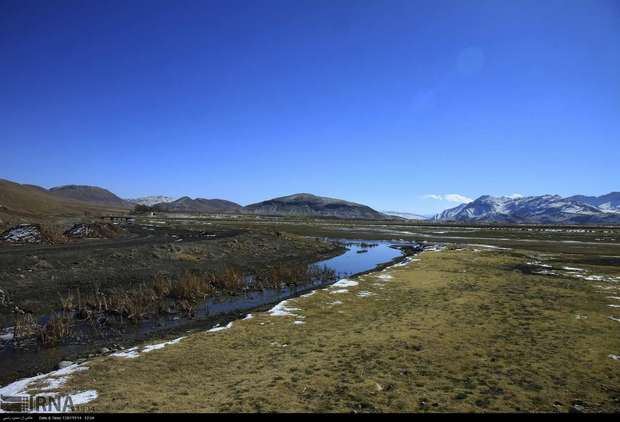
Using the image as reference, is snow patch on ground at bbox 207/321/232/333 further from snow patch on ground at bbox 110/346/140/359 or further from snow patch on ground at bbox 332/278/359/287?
snow patch on ground at bbox 332/278/359/287

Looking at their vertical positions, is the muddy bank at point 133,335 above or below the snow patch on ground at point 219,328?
below

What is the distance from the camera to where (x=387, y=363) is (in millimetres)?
12234

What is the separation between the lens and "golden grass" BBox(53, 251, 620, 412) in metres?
9.43

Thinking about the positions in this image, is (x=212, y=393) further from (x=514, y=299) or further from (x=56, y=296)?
(x=514, y=299)

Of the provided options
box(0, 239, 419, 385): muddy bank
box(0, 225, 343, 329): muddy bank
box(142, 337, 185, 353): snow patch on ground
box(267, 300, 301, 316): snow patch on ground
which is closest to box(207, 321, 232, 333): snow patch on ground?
box(0, 239, 419, 385): muddy bank

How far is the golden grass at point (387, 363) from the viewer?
30.9ft

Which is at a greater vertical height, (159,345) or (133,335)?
(159,345)

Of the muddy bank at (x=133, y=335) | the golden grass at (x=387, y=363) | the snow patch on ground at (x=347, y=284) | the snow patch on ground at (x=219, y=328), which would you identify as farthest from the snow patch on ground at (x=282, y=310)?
the snow patch on ground at (x=347, y=284)

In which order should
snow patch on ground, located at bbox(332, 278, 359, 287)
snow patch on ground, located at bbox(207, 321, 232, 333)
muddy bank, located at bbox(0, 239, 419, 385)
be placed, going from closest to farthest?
muddy bank, located at bbox(0, 239, 419, 385), snow patch on ground, located at bbox(207, 321, 232, 333), snow patch on ground, located at bbox(332, 278, 359, 287)

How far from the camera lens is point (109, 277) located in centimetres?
2902

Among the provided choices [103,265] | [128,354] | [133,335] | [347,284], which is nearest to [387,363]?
[128,354]

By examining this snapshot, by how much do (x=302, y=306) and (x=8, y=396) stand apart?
14.1 meters

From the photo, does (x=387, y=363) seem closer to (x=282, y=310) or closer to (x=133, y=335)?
(x=282, y=310)

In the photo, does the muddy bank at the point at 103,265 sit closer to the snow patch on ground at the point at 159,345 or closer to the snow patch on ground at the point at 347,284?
the snow patch on ground at the point at 159,345
